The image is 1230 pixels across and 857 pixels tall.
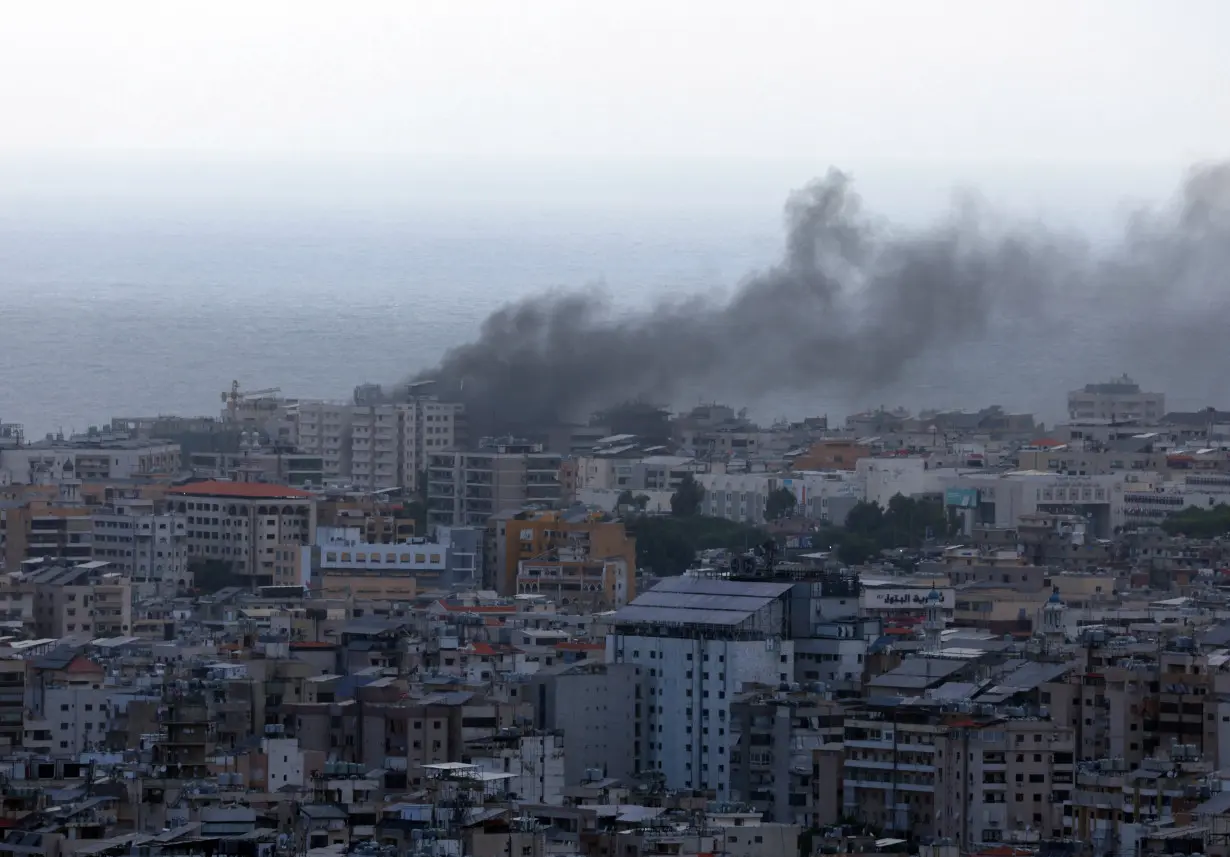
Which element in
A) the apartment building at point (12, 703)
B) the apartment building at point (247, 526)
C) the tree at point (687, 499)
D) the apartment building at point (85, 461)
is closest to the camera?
the apartment building at point (12, 703)

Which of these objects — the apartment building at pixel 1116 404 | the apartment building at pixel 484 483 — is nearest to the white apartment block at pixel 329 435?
the apartment building at pixel 484 483

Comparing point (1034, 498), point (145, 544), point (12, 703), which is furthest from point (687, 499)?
point (12, 703)

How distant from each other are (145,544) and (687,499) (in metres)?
11.0

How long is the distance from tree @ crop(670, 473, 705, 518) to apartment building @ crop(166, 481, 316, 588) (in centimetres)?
722

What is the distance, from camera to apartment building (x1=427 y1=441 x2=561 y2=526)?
7194 centimetres

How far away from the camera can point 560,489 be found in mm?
74000

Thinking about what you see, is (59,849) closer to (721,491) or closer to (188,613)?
(188,613)

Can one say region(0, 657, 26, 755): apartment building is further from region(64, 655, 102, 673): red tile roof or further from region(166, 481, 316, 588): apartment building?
region(166, 481, 316, 588): apartment building

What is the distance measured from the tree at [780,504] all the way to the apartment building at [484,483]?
305cm

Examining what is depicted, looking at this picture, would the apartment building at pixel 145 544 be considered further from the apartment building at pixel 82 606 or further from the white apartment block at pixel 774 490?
the white apartment block at pixel 774 490

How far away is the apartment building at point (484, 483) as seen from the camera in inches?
2832

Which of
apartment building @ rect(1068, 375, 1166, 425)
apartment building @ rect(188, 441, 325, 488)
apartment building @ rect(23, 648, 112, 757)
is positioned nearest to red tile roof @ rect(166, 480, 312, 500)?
apartment building @ rect(188, 441, 325, 488)

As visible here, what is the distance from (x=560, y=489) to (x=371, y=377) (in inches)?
1477

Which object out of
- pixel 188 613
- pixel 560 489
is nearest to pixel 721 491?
pixel 560 489
